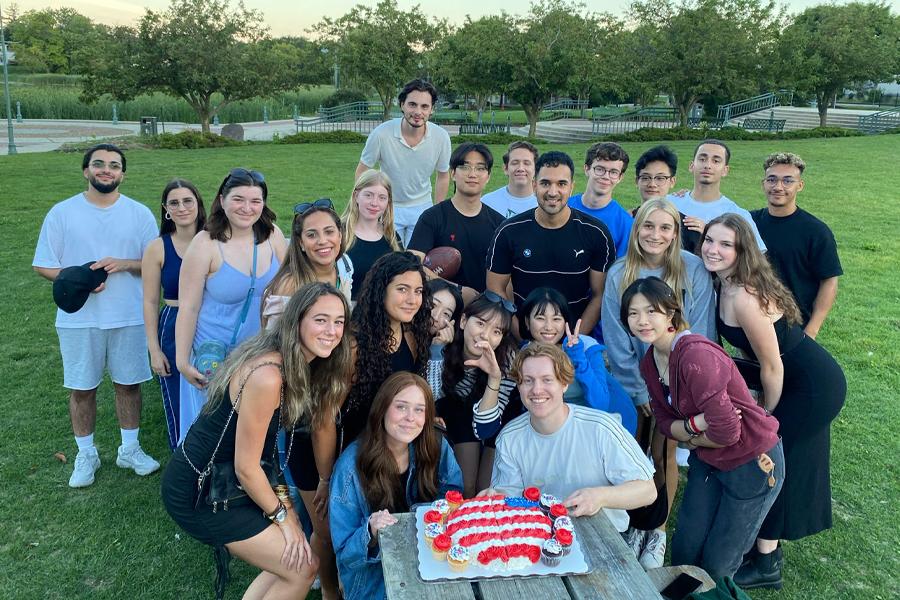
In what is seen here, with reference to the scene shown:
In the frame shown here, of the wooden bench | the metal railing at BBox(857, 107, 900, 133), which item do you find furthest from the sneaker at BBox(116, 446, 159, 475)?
the metal railing at BBox(857, 107, 900, 133)

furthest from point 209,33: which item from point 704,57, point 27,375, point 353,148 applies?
point 27,375

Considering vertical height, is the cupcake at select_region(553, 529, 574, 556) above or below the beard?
below

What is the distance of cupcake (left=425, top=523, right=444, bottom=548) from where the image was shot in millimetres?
2934

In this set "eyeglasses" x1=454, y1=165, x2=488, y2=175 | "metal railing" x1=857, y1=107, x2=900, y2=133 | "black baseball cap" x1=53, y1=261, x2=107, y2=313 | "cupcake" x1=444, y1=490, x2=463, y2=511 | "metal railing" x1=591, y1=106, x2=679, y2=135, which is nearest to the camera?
"cupcake" x1=444, y1=490, x2=463, y2=511

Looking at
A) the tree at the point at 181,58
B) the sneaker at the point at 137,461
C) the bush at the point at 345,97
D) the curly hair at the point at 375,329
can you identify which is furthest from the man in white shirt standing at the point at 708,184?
the bush at the point at 345,97

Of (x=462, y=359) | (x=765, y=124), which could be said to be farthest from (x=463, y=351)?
(x=765, y=124)

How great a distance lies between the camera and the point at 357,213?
511cm

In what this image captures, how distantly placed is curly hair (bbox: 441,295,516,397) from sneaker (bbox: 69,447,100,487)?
2.92 meters

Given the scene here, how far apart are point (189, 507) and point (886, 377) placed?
22.9 ft

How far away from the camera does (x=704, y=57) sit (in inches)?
1128

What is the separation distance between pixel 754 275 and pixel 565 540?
1.88 metres

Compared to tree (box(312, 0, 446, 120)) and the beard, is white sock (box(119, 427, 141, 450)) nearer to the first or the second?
the beard

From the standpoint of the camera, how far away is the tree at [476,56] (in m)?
30.5

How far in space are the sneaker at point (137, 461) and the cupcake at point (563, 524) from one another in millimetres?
3561
